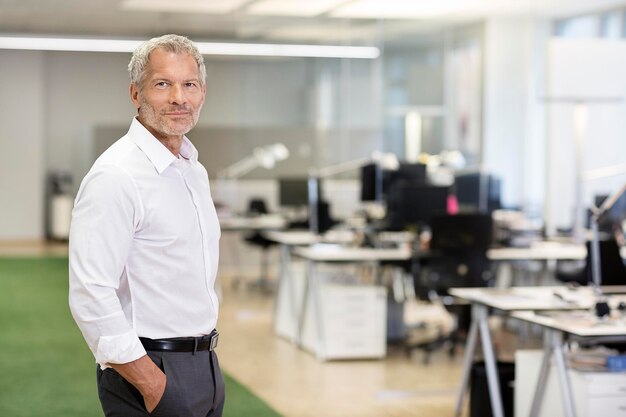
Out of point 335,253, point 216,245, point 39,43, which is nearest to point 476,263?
point 335,253

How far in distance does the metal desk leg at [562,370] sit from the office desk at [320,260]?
3.21 m

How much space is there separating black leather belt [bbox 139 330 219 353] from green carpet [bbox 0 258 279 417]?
3670 mm

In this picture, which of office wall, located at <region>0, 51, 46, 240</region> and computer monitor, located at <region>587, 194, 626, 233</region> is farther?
office wall, located at <region>0, 51, 46, 240</region>

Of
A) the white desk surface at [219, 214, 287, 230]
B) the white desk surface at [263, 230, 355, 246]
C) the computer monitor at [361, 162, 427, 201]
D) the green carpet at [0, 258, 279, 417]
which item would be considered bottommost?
the green carpet at [0, 258, 279, 417]

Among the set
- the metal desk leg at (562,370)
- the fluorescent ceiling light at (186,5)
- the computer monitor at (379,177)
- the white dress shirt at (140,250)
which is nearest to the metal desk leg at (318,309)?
the computer monitor at (379,177)

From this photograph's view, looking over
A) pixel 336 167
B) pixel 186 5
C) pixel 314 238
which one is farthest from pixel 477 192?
pixel 186 5

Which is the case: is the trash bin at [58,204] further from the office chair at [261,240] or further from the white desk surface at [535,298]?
the white desk surface at [535,298]

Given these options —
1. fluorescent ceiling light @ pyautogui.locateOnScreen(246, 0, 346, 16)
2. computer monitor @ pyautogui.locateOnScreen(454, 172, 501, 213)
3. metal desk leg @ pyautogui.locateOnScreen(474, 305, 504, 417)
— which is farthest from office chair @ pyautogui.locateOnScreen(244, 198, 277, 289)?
metal desk leg @ pyautogui.locateOnScreen(474, 305, 504, 417)

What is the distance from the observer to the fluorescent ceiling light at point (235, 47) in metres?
10.6

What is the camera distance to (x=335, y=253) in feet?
27.2

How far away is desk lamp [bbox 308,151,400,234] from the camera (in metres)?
9.41

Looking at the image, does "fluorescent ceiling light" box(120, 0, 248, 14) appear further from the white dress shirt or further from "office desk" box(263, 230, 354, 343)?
the white dress shirt

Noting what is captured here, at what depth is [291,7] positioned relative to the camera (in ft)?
36.3

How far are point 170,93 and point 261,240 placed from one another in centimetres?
1026
